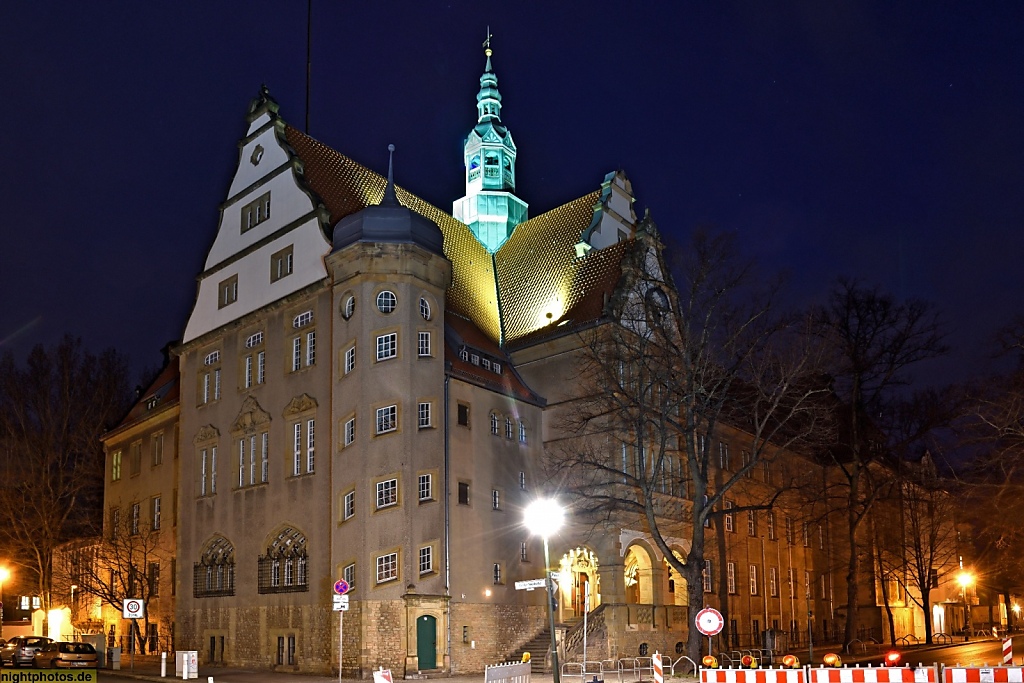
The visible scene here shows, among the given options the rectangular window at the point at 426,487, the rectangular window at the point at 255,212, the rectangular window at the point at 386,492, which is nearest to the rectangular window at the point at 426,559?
the rectangular window at the point at 426,487

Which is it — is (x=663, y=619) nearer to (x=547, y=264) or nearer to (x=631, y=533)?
(x=631, y=533)

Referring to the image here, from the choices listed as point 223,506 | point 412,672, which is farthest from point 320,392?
point 412,672

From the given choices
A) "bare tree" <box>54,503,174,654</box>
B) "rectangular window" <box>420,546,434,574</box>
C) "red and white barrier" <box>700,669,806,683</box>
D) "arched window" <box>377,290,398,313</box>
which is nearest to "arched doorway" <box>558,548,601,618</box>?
"rectangular window" <box>420,546,434,574</box>

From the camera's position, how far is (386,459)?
3547 centimetres

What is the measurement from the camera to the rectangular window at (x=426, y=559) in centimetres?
3522

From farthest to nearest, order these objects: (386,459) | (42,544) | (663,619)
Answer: (42,544) → (663,619) → (386,459)

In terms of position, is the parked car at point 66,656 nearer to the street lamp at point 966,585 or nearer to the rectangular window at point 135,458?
the rectangular window at point 135,458

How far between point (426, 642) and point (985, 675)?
1925 centimetres

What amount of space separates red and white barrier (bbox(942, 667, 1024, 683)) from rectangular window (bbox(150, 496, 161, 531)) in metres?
38.4

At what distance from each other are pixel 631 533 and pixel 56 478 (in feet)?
109

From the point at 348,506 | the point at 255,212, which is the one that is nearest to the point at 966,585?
the point at 348,506

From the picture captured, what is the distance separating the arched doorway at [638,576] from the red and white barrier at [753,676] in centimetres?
2095

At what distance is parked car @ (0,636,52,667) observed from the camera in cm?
4044

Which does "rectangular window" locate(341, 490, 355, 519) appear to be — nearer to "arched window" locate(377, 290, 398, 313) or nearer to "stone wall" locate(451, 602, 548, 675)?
"stone wall" locate(451, 602, 548, 675)
